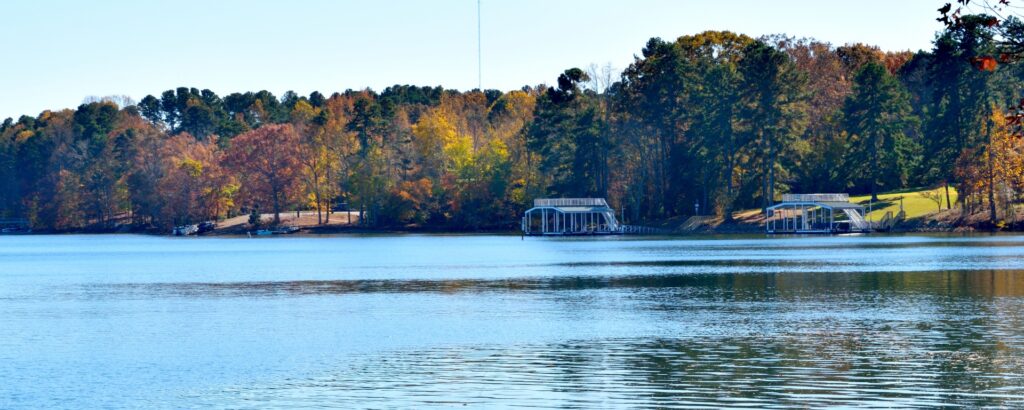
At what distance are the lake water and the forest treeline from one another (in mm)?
46168

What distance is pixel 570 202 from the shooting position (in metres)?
135

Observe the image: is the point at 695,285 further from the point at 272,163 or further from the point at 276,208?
the point at 276,208

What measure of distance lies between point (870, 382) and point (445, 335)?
579 inches

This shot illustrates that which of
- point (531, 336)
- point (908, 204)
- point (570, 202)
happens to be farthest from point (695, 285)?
point (570, 202)

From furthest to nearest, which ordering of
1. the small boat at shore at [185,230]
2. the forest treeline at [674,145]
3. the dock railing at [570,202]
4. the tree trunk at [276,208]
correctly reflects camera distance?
the small boat at shore at [185,230], the tree trunk at [276,208], the dock railing at [570,202], the forest treeline at [674,145]

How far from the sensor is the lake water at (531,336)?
86.0 ft

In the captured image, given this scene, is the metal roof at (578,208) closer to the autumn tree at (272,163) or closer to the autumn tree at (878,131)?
the autumn tree at (878,131)

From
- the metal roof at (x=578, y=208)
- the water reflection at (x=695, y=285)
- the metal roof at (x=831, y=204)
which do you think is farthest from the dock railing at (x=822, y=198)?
the water reflection at (x=695, y=285)

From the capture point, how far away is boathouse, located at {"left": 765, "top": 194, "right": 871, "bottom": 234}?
120 m

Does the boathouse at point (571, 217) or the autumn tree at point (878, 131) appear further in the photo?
the boathouse at point (571, 217)

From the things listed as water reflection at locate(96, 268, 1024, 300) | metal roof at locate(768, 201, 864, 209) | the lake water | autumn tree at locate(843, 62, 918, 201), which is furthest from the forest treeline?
water reflection at locate(96, 268, 1024, 300)

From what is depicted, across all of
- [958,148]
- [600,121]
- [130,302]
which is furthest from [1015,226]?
[130,302]

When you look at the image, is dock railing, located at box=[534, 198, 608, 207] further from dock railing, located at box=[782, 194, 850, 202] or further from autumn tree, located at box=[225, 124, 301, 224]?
autumn tree, located at box=[225, 124, 301, 224]

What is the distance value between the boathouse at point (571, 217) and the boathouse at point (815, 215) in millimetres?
17636
